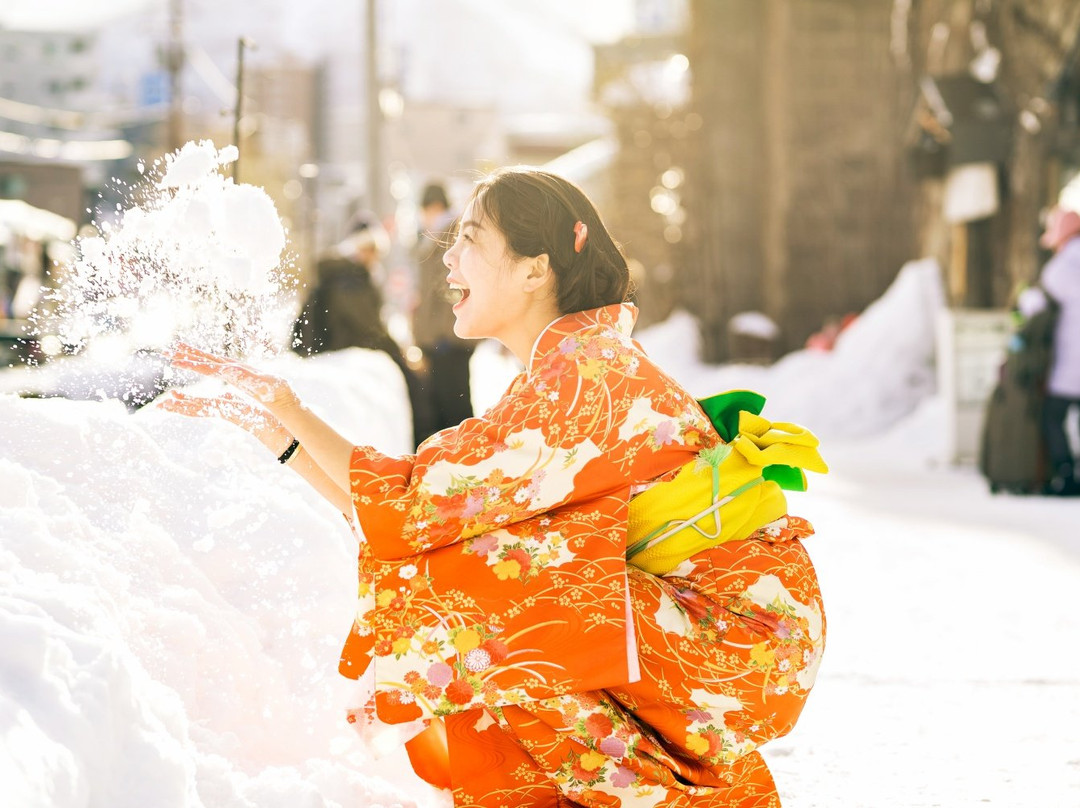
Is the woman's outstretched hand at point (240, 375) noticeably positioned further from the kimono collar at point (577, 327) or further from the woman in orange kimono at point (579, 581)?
the kimono collar at point (577, 327)

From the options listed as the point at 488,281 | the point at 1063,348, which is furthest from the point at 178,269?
the point at 1063,348

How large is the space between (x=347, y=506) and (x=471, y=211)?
0.61m

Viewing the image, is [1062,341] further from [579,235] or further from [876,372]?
[579,235]

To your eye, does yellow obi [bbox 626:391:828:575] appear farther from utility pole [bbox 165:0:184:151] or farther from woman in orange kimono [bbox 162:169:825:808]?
utility pole [bbox 165:0:184:151]

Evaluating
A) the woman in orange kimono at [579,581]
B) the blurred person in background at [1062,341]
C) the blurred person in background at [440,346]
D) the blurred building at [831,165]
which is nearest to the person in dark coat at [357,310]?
the blurred person in background at [440,346]

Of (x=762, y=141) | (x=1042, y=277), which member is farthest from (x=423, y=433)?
(x=762, y=141)

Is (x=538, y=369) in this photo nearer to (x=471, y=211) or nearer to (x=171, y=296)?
(x=471, y=211)

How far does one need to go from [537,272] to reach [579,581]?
1.98 ft

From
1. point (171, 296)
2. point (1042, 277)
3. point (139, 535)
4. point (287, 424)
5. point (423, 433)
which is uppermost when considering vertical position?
point (171, 296)

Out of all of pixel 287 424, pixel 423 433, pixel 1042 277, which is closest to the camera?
pixel 287 424

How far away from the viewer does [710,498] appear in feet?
7.87

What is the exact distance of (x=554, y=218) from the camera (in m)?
2.52

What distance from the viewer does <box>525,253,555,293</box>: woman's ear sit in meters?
2.53

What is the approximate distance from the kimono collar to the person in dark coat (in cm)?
526
